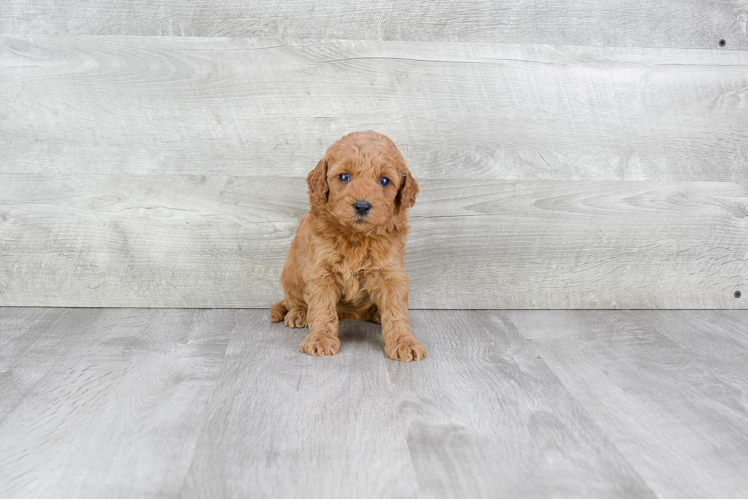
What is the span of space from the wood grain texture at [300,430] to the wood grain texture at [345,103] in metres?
0.90

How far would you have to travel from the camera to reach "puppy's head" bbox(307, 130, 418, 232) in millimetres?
2029

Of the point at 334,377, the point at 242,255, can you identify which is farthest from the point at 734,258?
the point at 242,255

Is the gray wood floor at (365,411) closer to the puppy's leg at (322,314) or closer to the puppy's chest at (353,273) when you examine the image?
the puppy's leg at (322,314)

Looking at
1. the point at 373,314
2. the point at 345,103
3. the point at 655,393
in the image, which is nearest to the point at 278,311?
the point at 373,314

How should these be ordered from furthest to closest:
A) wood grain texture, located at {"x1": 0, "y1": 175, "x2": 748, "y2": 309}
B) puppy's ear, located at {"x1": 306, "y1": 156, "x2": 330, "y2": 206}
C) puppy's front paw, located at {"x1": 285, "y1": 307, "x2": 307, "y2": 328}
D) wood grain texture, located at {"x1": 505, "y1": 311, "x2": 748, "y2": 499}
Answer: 1. wood grain texture, located at {"x1": 0, "y1": 175, "x2": 748, "y2": 309}
2. puppy's front paw, located at {"x1": 285, "y1": 307, "x2": 307, "y2": 328}
3. puppy's ear, located at {"x1": 306, "y1": 156, "x2": 330, "y2": 206}
4. wood grain texture, located at {"x1": 505, "y1": 311, "x2": 748, "y2": 499}

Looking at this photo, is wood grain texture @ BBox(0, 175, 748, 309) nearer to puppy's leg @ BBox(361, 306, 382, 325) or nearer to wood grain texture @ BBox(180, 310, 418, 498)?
puppy's leg @ BBox(361, 306, 382, 325)

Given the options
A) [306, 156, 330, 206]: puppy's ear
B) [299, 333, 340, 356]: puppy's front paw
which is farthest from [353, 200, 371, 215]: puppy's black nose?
[299, 333, 340, 356]: puppy's front paw

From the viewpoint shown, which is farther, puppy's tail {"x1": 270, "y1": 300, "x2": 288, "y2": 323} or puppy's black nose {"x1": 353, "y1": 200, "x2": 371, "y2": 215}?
puppy's tail {"x1": 270, "y1": 300, "x2": 288, "y2": 323}

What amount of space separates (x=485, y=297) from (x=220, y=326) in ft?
3.79

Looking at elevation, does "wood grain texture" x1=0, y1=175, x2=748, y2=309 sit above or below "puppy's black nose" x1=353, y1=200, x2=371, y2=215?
below

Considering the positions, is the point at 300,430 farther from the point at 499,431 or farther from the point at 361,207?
the point at 361,207

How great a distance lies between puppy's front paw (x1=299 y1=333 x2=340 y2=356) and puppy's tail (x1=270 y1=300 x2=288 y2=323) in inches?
15.1

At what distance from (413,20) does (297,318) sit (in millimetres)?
1311

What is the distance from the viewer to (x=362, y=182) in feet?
6.71
